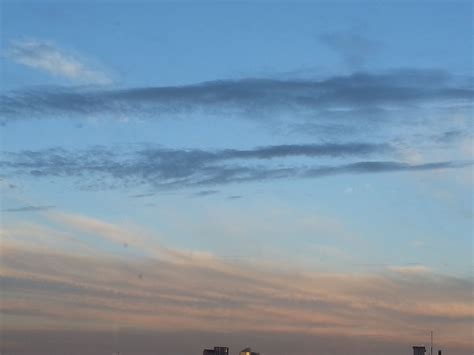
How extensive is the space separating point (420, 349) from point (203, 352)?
28274 mm

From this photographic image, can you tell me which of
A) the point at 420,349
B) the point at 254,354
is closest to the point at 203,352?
the point at 254,354

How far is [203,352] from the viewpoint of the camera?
118312 millimetres

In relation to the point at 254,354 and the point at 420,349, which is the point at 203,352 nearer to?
the point at 254,354

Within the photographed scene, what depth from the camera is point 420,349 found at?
120125 mm

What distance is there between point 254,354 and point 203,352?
8.32 meters

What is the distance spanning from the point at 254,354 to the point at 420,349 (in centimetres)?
2183

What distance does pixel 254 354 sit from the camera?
123188 millimetres
